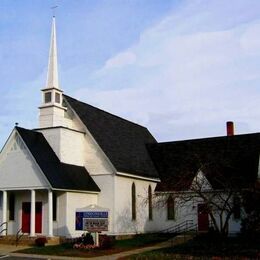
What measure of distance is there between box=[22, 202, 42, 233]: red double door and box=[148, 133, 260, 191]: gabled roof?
11324 mm

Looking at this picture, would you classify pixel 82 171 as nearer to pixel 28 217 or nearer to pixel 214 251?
pixel 28 217

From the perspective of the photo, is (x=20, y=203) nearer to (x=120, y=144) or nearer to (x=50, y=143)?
(x=50, y=143)

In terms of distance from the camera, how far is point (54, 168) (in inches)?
1421

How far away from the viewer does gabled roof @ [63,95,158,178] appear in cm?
4078

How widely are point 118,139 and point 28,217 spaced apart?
11161mm

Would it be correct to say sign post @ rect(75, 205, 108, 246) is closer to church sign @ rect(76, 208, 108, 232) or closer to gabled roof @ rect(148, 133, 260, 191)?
church sign @ rect(76, 208, 108, 232)

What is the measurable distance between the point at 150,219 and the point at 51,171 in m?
12.9

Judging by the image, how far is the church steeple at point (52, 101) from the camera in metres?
39.4

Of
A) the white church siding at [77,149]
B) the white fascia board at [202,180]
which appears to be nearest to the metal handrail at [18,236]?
the white church siding at [77,149]

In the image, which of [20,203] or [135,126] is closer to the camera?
[20,203]

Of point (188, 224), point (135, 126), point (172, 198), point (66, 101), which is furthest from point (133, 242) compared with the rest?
point (135, 126)

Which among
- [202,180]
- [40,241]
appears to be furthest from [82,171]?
[202,180]

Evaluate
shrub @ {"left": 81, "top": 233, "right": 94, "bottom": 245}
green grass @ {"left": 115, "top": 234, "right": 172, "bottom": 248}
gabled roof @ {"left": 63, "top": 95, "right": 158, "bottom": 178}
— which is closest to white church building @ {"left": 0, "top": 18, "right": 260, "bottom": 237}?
gabled roof @ {"left": 63, "top": 95, "right": 158, "bottom": 178}

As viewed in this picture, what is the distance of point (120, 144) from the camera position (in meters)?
43.8
